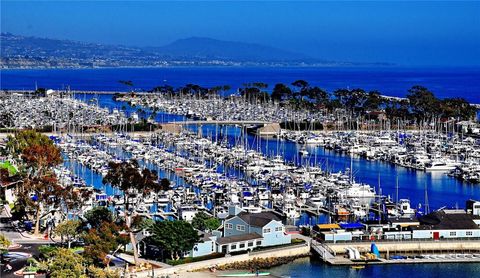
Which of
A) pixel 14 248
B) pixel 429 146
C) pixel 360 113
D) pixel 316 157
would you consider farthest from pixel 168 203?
pixel 360 113

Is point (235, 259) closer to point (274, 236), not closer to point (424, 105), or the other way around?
point (274, 236)

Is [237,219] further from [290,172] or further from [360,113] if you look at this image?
[360,113]

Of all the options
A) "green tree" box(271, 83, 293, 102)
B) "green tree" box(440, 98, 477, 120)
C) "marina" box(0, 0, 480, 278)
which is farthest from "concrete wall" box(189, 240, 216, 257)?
"green tree" box(271, 83, 293, 102)

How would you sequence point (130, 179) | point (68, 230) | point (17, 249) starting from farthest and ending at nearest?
point (68, 230) < point (17, 249) < point (130, 179)

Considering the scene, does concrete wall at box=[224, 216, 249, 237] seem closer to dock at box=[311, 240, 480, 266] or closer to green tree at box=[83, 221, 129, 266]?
dock at box=[311, 240, 480, 266]

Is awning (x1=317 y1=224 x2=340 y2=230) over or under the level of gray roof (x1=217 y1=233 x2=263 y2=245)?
under

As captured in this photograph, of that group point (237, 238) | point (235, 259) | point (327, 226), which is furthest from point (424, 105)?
point (235, 259)
